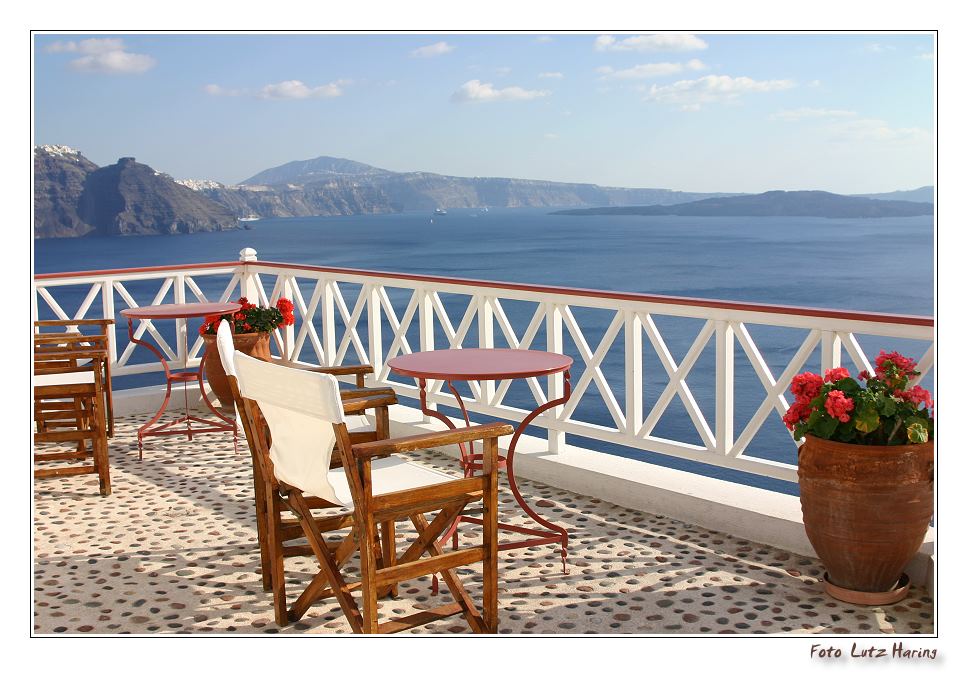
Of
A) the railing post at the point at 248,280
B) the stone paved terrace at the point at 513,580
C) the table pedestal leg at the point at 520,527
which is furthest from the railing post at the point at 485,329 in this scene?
the railing post at the point at 248,280

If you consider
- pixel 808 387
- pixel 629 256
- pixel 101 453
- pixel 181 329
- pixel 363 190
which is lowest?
pixel 101 453

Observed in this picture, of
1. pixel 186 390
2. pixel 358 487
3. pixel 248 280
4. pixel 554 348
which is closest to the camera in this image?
pixel 358 487

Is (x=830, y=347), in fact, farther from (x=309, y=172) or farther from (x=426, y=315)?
(x=309, y=172)

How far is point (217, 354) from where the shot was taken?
6.65 metres

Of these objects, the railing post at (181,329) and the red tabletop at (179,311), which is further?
the railing post at (181,329)

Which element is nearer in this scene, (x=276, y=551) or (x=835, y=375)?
(x=276, y=551)

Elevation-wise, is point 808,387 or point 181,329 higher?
point 181,329

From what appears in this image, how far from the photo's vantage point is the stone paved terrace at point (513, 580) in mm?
3322

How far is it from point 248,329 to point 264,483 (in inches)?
134

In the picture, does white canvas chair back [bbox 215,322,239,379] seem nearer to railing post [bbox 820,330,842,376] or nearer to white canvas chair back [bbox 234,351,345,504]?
white canvas chair back [bbox 234,351,345,504]

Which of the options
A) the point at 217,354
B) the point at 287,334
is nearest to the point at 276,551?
the point at 217,354

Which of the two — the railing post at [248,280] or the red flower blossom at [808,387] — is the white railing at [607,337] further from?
the red flower blossom at [808,387]
